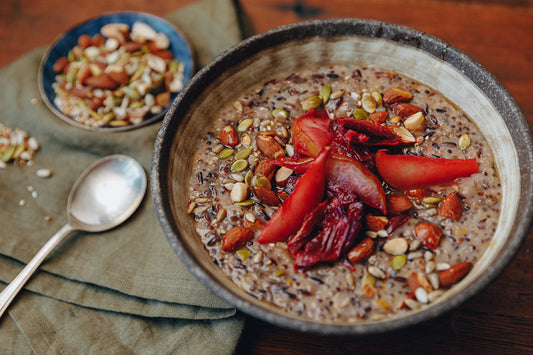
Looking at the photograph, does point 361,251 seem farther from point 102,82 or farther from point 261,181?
point 102,82

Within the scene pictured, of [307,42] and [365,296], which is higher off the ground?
[307,42]

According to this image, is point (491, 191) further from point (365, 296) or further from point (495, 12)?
point (495, 12)

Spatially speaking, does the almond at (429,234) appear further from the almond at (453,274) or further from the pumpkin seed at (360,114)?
the pumpkin seed at (360,114)

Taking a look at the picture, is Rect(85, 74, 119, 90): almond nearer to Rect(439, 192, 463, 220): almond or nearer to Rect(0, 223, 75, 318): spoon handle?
Rect(0, 223, 75, 318): spoon handle

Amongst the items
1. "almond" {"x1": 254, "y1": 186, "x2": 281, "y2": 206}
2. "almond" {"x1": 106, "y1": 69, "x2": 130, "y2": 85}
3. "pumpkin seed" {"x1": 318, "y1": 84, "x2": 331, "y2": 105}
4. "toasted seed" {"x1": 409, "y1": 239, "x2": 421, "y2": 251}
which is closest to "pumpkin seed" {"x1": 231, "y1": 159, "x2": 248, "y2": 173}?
"almond" {"x1": 254, "y1": 186, "x2": 281, "y2": 206}

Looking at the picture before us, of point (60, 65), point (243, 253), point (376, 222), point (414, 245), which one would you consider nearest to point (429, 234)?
point (414, 245)

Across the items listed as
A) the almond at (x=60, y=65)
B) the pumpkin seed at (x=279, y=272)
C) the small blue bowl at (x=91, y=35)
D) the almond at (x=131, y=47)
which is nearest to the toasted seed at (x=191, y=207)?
the pumpkin seed at (x=279, y=272)

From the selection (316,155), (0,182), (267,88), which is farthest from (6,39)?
(316,155)
